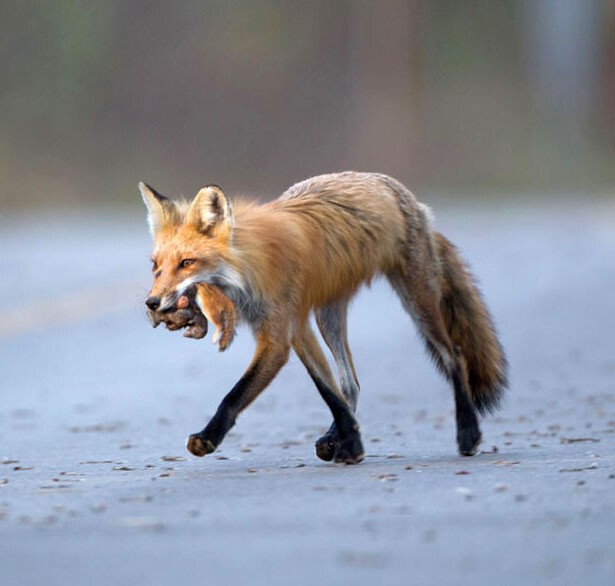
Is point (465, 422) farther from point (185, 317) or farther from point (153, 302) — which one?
point (153, 302)

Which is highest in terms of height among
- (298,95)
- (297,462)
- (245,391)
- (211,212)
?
(298,95)

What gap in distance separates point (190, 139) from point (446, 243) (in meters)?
46.6

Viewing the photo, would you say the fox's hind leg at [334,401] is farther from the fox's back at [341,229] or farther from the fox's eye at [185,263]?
the fox's eye at [185,263]

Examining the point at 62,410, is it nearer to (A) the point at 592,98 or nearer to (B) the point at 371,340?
(B) the point at 371,340

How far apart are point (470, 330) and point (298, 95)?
165 ft

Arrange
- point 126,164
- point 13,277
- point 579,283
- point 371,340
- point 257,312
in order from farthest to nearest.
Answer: point 126,164 → point 13,277 → point 579,283 → point 371,340 → point 257,312

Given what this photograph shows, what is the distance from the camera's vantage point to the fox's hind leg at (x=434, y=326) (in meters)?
9.83

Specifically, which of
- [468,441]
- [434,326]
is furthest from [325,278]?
[468,441]

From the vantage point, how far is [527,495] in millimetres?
7430

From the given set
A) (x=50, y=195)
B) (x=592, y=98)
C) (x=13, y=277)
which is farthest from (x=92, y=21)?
(x=13, y=277)

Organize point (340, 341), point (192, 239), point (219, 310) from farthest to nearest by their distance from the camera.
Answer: point (340, 341), point (219, 310), point (192, 239)

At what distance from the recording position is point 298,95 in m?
59.9

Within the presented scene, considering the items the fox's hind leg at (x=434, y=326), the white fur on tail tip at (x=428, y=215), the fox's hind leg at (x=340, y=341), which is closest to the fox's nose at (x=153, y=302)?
the fox's hind leg at (x=340, y=341)

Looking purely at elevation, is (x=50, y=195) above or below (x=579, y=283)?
above
